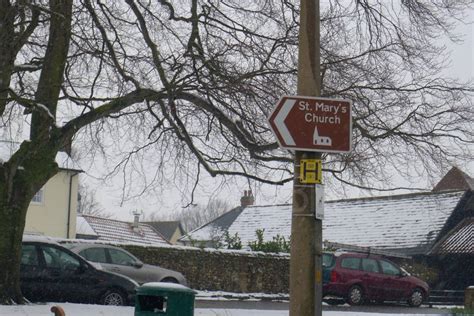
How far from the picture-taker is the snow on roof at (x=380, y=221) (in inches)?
1454

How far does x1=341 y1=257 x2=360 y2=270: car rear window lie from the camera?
80.4ft

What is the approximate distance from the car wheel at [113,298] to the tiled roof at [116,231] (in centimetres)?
3057

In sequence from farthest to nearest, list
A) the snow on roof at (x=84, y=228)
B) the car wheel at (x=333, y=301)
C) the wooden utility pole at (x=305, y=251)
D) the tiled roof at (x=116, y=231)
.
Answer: the tiled roof at (x=116, y=231) < the snow on roof at (x=84, y=228) < the car wheel at (x=333, y=301) < the wooden utility pole at (x=305, y=251)

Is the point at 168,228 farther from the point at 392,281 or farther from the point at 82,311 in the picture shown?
the point at 82,311

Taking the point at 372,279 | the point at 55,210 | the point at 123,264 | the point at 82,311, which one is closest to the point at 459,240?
the point at 372,279

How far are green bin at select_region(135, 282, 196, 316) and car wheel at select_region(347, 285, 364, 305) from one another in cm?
1622

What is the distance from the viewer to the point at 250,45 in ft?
52.2

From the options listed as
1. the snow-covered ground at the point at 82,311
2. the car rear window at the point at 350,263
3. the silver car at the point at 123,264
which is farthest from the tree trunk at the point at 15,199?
the car rear window at the point at 350,263

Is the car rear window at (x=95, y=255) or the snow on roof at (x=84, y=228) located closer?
the car rear window at (x=95, y=255)

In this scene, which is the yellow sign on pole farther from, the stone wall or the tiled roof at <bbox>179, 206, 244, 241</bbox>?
the tiled roof at <bbox>179, 206, 244, 241</bbox>

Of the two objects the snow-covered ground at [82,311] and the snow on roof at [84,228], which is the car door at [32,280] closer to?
the snow-covered ground at [82,311]

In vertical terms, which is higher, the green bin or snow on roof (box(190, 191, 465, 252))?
snow on roof (box(190, 191, 465, 252))

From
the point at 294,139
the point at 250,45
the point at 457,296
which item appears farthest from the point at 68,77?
the point at 457,296

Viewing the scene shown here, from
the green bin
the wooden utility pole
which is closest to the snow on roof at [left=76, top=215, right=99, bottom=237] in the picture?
the green bin
